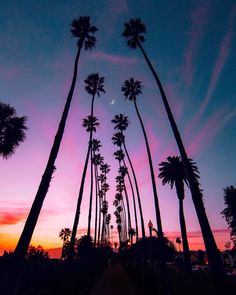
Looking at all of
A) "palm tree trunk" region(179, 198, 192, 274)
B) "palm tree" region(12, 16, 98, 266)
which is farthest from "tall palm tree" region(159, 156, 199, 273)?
"palm tree" region(12, 16, 98, 266)

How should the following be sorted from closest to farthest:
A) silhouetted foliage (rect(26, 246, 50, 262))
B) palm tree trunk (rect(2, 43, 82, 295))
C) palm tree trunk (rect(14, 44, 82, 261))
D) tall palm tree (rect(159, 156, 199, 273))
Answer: palm tree trunk (rect(2, 43, 82, 295)), palm tree trunk (rect(14, 44, 82, 261)), silhouetted foliage (rect(26, 246, 50, 262)), tall palm tree (rect(159, 156, 199, 273))

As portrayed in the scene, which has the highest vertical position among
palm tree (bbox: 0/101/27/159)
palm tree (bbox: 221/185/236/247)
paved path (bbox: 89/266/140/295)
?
palm tree (bbox: 221/185/236/247)

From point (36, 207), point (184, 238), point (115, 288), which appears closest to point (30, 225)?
point (36, 207)

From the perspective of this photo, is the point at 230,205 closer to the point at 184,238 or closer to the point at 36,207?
the point at 184,238

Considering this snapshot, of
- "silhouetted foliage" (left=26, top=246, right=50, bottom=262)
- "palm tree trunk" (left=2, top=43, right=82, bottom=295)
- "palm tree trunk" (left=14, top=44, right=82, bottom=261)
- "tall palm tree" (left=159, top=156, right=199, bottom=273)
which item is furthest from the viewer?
"tall palm tree" (left=159, top=156, right=199, bottom=273)

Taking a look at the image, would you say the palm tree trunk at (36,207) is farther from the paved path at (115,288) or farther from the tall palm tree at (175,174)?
the tall palm tree at (175,174)

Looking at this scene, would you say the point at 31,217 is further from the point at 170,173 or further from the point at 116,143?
the point at 116,143

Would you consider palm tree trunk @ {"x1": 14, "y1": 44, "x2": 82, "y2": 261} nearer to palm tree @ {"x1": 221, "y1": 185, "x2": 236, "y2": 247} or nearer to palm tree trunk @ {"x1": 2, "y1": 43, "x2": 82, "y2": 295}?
palm tree trunk @ {"x1": 2, "y1": 43, "x2": 82, "y2": 295}

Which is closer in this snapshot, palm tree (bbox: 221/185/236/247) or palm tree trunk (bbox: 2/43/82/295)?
palm tree trunk (bbox: 2/43/82/295)

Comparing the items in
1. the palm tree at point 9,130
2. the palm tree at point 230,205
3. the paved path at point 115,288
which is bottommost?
the paved path at point 115,288

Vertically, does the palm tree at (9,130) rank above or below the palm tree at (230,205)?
below

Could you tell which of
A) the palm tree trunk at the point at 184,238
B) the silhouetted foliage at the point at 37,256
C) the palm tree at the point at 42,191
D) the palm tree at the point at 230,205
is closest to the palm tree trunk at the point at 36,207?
the palm tree at the point at 42,191

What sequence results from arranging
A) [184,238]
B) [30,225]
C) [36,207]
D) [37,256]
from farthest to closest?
Result: [184,238] → [37,256] → [36,207] → [30,225]

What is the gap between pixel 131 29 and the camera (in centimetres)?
3008
